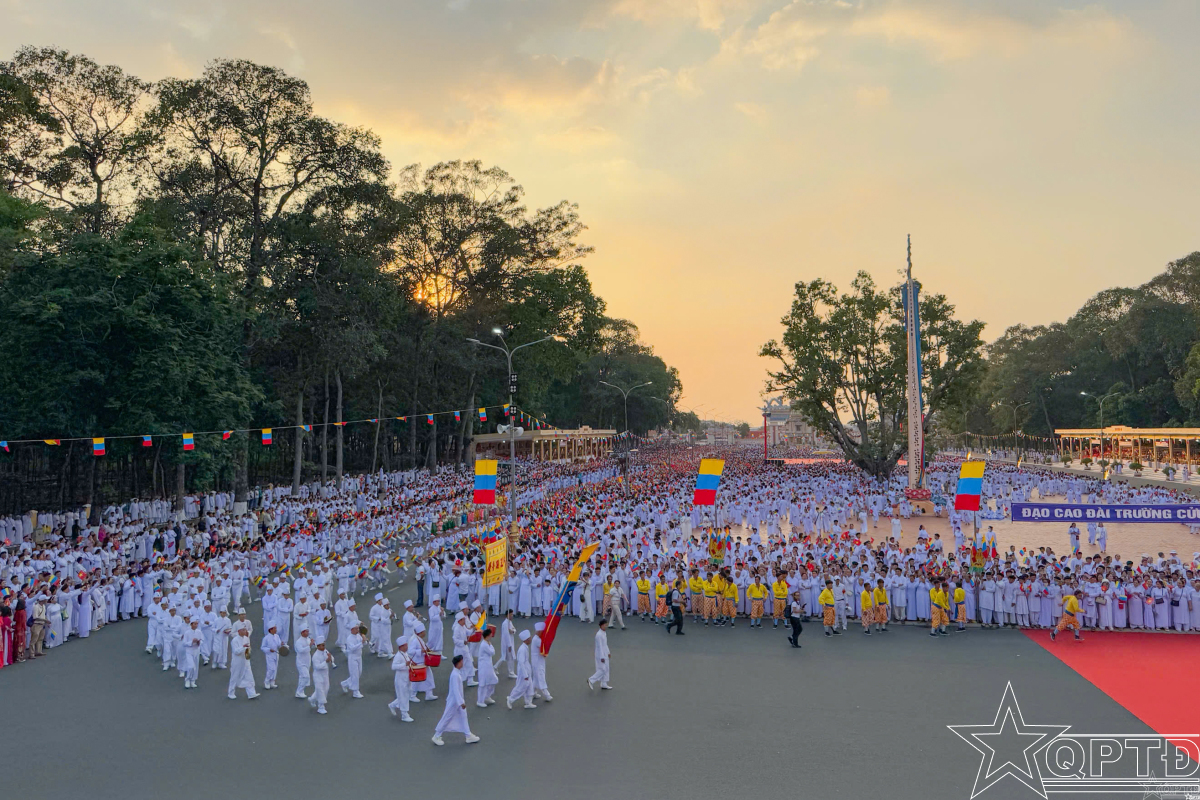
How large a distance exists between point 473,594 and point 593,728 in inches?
277

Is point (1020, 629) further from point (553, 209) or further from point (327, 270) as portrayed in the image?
point (553, 209)

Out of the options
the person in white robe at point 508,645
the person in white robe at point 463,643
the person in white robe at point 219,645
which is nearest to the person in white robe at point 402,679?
the person in white robe at point 463,643

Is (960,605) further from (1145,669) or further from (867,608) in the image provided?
(1145,669)

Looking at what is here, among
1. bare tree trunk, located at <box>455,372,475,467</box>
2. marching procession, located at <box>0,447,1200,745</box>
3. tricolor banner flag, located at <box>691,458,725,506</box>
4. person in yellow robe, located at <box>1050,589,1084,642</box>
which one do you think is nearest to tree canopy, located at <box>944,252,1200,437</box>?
bare tree trunk, located at <box>455,372,475,467</box>

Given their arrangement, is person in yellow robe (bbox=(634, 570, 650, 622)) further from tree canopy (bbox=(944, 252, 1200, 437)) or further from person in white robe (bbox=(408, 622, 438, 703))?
tree canopy (bbox=(944, 252, 1200, 437))

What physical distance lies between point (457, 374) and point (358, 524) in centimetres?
2585

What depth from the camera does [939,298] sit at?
134 feet

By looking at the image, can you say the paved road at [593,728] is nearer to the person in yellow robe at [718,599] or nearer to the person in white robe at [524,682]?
the person in white robe at [524,682]

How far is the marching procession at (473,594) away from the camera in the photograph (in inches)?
434

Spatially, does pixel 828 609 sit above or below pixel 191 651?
above

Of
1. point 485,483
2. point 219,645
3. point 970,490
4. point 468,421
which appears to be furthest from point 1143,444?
point 219,645

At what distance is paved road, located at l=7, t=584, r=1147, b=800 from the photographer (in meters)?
8.00

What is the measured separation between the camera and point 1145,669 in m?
11.8

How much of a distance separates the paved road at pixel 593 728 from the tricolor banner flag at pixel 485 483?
299 inches
